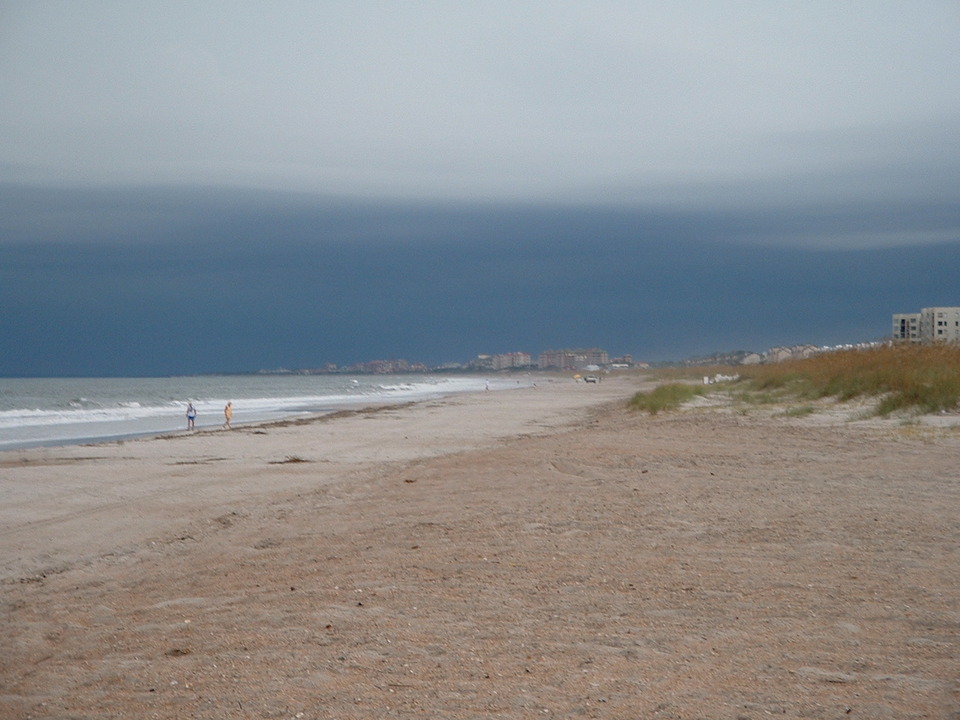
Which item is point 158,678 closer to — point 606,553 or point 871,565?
point 606,553

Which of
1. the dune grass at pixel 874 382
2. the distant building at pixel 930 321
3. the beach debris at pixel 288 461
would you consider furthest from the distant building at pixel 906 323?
the beach debris at pixel 288 461

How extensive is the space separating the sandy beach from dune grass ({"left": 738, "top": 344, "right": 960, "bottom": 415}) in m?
8.09

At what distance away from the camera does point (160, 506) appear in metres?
10.9

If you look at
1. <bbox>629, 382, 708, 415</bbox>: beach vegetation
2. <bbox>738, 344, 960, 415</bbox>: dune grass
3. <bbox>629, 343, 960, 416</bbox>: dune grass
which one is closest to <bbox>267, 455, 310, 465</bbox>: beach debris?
<bbox>629, 343, 960, 416</bbox>: dune grass

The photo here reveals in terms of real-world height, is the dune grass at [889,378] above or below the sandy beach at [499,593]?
above

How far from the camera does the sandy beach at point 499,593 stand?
444 centimetres

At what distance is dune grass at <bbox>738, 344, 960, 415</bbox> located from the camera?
20.2m

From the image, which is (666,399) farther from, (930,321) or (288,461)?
(930,321)

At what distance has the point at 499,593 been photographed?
6.10 metres

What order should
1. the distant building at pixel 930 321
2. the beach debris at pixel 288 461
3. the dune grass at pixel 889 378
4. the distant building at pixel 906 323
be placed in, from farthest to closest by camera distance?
the distant building at pixel 906 323 → the distant building at pixel 930 321 → the dune grass at pixel 889 378 → the beach debris at pixel 288 461

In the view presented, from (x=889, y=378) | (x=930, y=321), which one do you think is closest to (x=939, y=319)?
(x=930, y=321)

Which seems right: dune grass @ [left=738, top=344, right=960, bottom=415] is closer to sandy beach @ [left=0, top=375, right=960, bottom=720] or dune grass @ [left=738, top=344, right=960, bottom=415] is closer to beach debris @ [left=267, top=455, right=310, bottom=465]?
sandy beach @ [left=0, top=375, right=960, bottom=720]

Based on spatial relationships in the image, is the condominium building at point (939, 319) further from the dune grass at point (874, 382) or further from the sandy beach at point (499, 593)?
the sandy beach at point (499, 593)

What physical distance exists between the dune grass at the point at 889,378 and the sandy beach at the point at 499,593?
26.6 feet
